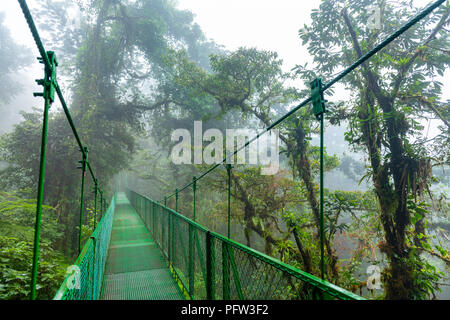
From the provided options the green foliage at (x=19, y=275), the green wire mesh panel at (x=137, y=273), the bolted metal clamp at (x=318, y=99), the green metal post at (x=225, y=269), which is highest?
the bolted metal clamp at (x=318, y=99)

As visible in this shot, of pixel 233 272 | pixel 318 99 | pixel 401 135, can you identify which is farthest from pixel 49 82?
pixel 401 135

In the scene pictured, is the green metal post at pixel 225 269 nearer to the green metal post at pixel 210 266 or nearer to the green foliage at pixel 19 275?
the green metal post at pixel 210 266

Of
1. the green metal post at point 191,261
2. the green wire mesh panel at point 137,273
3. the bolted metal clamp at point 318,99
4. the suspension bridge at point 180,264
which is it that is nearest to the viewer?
the suspension bridge at point 180,264

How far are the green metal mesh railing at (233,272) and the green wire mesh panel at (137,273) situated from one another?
0.20 m

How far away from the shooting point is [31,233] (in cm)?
412

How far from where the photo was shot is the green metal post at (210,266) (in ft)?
6.82

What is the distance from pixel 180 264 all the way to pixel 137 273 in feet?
2.44

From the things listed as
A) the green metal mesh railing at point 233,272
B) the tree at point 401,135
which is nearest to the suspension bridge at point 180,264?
the green metal mesh railing at point 233,272

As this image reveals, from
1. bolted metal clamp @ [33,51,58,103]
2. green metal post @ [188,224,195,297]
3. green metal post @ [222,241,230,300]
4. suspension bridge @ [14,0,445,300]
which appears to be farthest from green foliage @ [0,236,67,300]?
bolted metal clamp @ [33,51,58,103]

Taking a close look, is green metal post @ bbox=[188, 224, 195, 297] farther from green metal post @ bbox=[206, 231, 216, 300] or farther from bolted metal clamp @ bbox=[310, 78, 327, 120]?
bolted metal clamp @ bbox=[310, 78, 327, 120]

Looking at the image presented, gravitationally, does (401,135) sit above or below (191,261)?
above

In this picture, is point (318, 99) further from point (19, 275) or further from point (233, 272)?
point (19, 275)

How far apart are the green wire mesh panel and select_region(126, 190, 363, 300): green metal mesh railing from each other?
20 centimetres

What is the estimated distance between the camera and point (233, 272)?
1678mm
